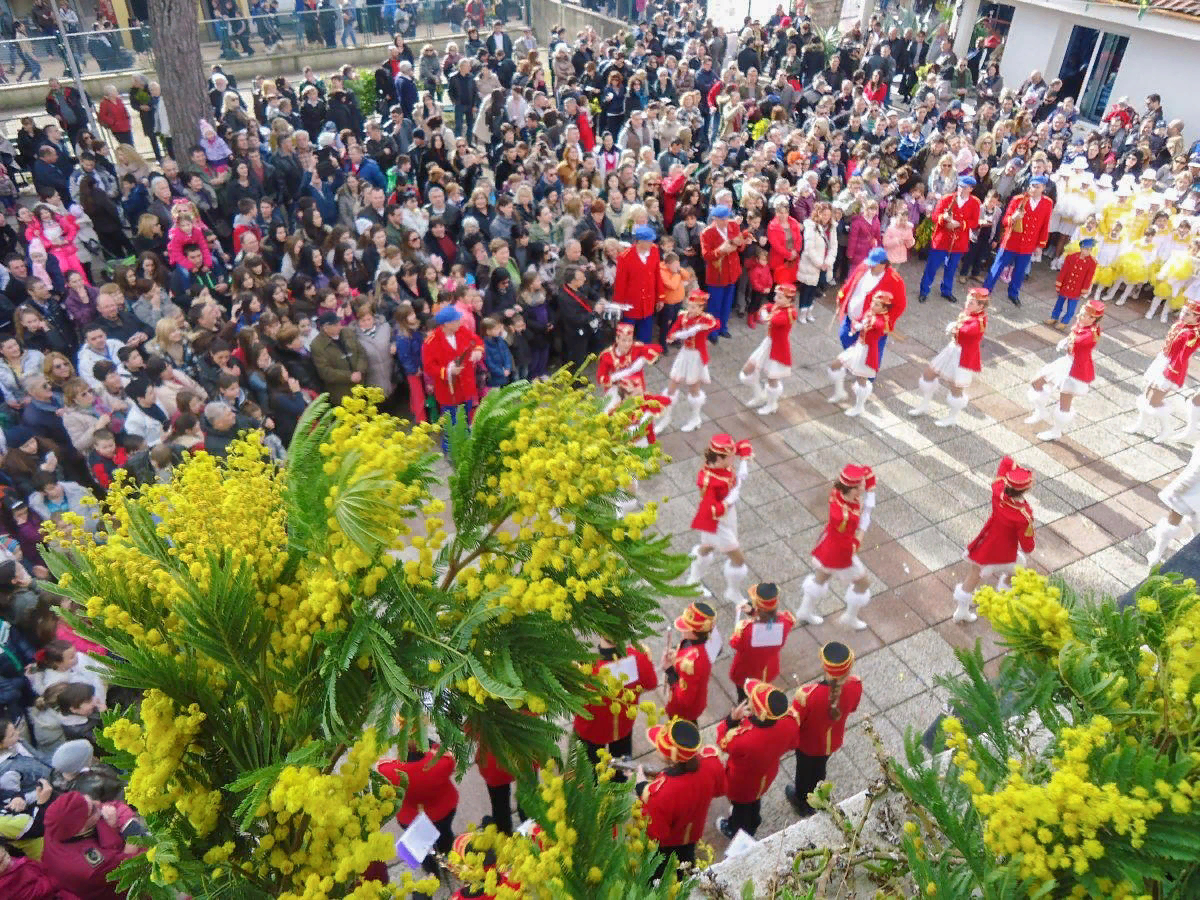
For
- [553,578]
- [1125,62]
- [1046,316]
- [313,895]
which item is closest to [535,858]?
[313,895]

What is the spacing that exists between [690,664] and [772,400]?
17.0ft

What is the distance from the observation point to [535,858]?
94.7 inches

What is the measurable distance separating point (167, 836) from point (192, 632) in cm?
59

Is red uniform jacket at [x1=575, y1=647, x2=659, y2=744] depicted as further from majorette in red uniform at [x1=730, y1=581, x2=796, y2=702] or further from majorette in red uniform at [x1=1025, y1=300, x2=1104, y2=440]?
majorette in red uniform at [x1=1025, y1=300, x2=1104, y2=440]

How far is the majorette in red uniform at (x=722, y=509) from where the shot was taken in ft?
A: 23.1

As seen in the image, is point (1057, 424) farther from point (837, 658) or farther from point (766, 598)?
point (837, 658)

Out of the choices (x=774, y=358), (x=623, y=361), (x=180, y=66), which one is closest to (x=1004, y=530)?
(x=774, y=358)

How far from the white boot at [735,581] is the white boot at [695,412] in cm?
248

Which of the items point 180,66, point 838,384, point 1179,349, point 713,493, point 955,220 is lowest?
point 838,384

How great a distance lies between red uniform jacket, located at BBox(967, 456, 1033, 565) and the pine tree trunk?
12182mm

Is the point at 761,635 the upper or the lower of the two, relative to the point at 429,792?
upper

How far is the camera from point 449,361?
8570 mm

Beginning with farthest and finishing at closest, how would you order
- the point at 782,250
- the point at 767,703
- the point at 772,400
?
the point at 782,250, the point at 772,400, the point at 767,703

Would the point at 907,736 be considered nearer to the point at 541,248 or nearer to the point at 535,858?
the point at 535,858
